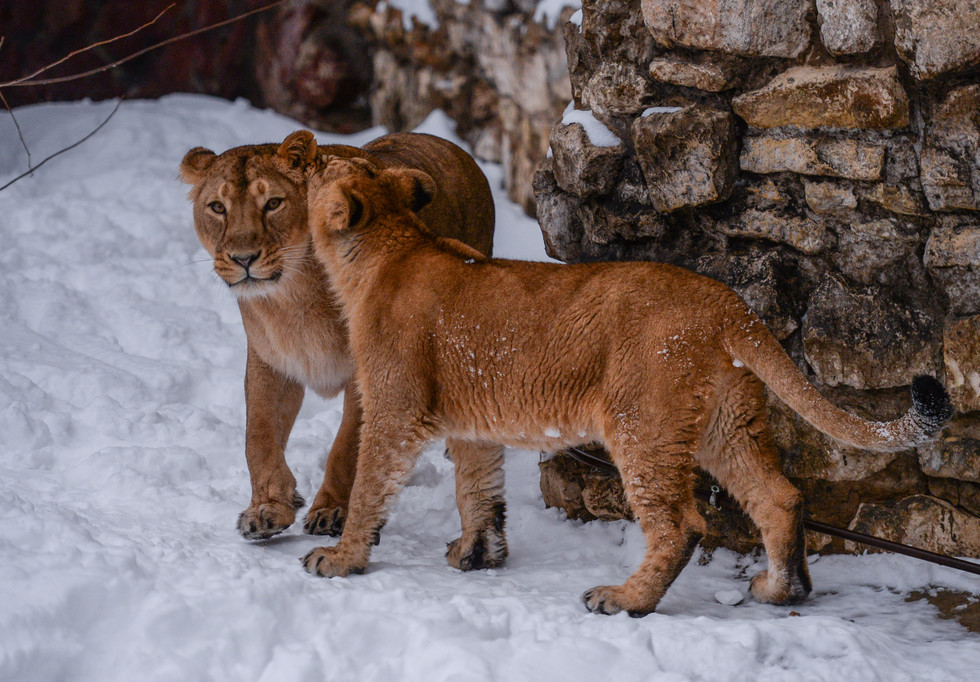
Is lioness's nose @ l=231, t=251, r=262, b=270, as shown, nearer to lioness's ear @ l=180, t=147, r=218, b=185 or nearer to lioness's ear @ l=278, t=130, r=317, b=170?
lioness's ear @ l=278, t=130, r=317, b=170

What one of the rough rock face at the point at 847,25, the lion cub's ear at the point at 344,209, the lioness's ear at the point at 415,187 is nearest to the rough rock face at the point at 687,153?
the rough rock face at the point at 847,25

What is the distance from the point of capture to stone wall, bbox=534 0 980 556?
4.01 meters

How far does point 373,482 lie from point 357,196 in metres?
1.30

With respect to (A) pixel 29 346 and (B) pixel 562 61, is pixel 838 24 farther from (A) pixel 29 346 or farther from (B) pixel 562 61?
(A) pixel 29 346

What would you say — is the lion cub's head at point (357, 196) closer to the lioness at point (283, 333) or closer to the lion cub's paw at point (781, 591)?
the lioness at point (283, 333)

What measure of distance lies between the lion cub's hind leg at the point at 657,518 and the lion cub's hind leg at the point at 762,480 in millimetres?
309

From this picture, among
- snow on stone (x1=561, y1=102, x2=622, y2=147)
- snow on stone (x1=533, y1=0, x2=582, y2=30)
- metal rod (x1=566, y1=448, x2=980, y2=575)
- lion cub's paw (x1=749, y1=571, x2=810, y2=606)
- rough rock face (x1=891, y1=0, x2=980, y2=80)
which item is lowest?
lion cub's paw (x1=749, y1=571, x2=810, y2=606)

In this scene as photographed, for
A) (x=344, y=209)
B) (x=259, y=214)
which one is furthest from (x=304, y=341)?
(x=344, y=209)

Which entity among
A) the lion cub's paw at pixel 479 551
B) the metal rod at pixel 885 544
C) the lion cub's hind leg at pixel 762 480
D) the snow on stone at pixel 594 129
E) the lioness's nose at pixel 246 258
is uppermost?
the snow on stone at pixel 594 129

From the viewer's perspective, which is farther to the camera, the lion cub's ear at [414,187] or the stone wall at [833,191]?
the lion cub's ear at [414,187]

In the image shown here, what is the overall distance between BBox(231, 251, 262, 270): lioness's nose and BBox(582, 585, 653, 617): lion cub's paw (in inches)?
89.0

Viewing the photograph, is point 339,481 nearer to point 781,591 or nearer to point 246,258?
point 246,258

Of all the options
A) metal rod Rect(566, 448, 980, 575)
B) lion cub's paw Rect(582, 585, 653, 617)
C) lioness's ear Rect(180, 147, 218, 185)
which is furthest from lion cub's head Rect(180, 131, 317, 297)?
metal rod Rect(566, 448, 980, 575)

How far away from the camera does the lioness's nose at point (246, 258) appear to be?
4738 mm
